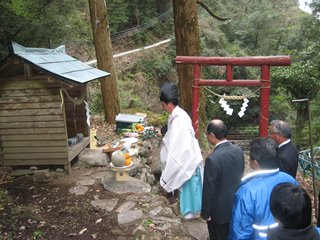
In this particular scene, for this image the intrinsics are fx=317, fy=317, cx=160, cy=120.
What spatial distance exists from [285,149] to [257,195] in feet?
4.72

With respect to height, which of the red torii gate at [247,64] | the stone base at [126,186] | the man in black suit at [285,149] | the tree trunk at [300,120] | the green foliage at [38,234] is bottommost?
the tree trunk at [300,120]

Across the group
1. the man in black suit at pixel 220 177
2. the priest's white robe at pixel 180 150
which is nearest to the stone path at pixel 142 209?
the priest's white robe at pixel 180 150

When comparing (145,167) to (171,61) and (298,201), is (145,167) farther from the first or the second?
(171,61)

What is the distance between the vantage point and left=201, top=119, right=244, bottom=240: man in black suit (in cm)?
320

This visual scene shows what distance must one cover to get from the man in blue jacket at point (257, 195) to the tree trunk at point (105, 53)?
764cm

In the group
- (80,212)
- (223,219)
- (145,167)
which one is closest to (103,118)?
(145,167)

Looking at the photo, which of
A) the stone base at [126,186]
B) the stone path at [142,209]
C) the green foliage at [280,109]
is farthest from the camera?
the green foliage at [280,109]

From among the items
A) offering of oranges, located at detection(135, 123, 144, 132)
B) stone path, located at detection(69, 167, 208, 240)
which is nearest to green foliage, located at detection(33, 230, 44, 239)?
stone path, located at detection(69, 167, 208, 240)

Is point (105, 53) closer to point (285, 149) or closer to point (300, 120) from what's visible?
point (285, 149)

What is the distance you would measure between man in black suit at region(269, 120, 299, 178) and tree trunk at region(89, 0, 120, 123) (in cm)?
678

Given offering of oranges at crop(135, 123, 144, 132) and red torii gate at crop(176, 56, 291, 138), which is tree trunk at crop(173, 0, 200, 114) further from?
offering of oranges at crop(135, 123, 144, 132)

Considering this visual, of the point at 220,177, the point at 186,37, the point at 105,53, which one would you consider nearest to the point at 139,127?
the point at 186,37

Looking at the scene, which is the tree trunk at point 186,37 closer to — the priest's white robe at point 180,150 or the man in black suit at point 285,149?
the priest's white robe at point 180,150

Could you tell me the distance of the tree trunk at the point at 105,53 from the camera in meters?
9.40
